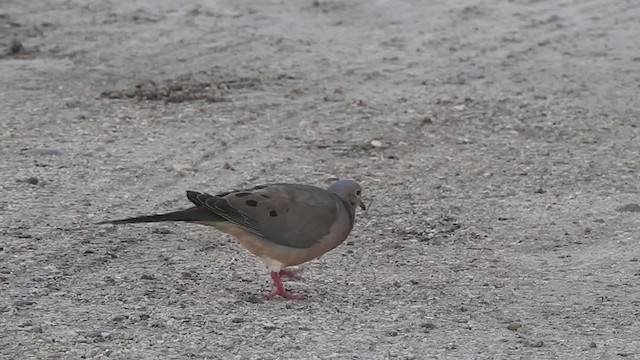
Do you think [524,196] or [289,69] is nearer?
[524,196]

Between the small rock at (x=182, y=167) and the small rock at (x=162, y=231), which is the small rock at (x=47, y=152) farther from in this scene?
the small rock at (x=162, y=231)

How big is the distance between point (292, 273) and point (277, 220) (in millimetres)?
446

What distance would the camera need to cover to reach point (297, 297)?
217 inches

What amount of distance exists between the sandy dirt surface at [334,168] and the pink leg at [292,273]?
41 mm

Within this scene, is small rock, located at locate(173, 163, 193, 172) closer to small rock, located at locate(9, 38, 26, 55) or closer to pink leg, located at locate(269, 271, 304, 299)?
pink leg, located at locate(269, 271, 304, 299)

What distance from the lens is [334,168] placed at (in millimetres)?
7582

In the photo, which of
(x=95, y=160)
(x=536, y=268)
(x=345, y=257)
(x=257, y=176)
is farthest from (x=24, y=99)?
(x=536, y=268)

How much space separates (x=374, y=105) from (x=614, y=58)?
2.39 meters

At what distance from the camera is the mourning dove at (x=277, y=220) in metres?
5.38

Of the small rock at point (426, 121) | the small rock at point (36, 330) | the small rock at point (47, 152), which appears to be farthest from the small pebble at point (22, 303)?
the small rock at point (426, 121)

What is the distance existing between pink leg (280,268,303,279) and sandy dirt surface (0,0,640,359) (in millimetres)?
41

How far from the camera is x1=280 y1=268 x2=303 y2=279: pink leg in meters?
5.76

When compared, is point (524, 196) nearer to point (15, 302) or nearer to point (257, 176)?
point (257, 176)

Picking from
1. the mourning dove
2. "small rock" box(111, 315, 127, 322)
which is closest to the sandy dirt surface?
"small rock" box(111, 315, 127, 322)
